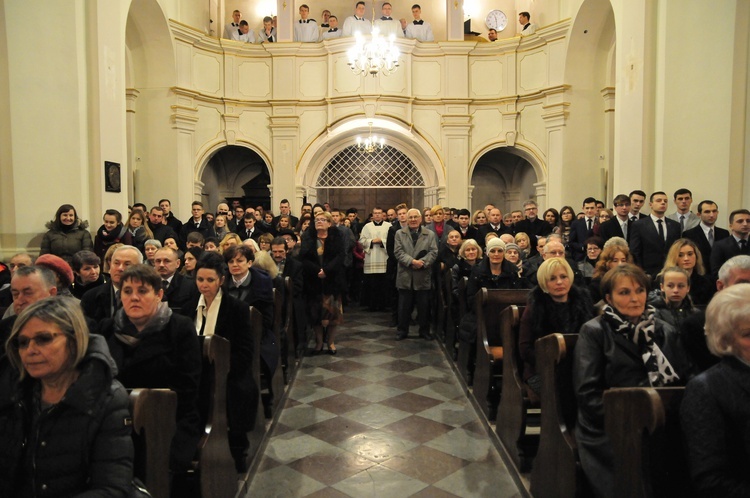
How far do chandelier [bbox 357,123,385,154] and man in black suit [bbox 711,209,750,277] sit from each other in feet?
24.3

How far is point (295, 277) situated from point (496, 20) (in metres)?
10.6

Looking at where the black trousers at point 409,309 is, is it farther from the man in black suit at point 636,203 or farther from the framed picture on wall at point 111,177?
the framed picture on wall at point 111,177

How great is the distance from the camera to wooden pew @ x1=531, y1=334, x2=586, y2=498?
254 centimetres

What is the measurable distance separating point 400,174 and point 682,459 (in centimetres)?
1100

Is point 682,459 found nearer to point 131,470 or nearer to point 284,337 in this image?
point 131,470

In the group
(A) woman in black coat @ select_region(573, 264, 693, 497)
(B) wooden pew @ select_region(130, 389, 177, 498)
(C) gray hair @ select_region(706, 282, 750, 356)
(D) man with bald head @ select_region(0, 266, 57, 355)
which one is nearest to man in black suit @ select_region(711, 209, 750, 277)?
(A) woman in black coat @ select_region(573, 264, 693, 497)

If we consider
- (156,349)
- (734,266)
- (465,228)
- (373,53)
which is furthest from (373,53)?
(156,349)

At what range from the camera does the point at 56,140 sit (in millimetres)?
6602

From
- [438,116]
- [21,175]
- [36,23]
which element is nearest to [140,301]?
[21,175]

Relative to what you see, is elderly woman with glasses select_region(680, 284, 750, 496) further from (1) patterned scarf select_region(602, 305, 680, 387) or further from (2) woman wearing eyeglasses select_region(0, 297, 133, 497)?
(2) woman wearing eyeglasses select_region(0, 297, 133, 497)

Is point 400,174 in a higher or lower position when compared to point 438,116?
lower

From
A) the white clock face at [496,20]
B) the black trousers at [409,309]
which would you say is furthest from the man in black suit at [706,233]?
the white clock face at [496,20]

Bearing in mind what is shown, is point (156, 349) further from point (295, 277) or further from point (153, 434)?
point (295, 277)

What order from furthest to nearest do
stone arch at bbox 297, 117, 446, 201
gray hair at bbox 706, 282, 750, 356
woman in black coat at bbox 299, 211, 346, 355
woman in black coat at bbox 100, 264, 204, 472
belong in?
stone arch at bbox 297, 117, 446, 201
woman in black coat at bbox 299, 211, 346, 355
woman in black coat at bbox 100, 264, 204, 472
gray hair at bbox 706, 282, 750, 356
